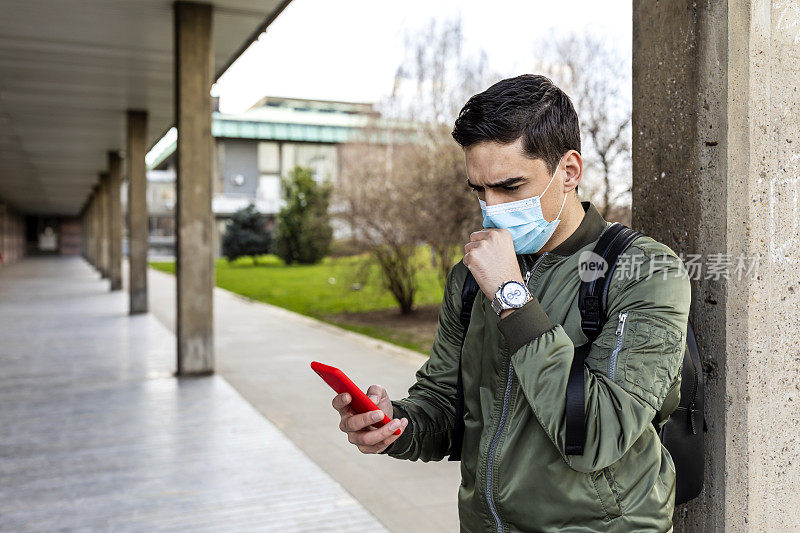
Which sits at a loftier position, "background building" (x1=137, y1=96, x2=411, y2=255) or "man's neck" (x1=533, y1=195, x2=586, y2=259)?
"background building" (x1=137, y1=96, x2=411, y2=255)

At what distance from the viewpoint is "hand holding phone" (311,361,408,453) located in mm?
1769

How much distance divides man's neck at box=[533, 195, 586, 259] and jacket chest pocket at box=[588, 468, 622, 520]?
1.86 ft

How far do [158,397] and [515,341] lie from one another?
24.4ft

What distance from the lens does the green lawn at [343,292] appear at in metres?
15.1

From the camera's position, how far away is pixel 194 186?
935cm

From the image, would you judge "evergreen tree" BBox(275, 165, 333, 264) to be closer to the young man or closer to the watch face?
the young man

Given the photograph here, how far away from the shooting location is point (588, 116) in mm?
11906

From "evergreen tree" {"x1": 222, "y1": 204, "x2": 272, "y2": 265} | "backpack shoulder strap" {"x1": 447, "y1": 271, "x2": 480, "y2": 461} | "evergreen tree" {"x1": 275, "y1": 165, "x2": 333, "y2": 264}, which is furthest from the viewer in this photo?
"evergreen tree" {"x1": 222, "y1": 204, "x2": 272, "y2": 265}

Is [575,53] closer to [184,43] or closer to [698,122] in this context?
[184,43]

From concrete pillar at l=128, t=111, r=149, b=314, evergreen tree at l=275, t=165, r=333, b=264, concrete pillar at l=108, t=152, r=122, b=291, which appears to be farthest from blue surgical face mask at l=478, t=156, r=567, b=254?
evergreen tree at l=275, t=165, r=333, b=264

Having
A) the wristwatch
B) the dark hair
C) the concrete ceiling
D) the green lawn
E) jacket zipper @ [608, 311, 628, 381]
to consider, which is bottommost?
the green lawn

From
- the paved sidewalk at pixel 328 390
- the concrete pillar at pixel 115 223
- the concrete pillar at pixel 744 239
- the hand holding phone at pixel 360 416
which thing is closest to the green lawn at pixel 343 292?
the paved sidewalk at pixel 328 390

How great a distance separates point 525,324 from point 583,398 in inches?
7.8

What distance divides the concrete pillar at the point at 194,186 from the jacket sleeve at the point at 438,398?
772 cm
